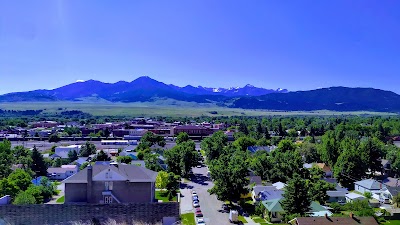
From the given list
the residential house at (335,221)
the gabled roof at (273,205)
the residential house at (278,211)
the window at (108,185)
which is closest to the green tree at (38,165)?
the window at (108,185)

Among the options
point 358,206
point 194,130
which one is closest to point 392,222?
point 358,206

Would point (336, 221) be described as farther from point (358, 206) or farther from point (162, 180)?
point (162, 180)

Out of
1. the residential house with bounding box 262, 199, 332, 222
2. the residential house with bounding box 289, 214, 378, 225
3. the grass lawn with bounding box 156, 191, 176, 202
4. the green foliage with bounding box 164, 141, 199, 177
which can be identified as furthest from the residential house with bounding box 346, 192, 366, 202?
the green foliage with bounding box 164, 141, 199, 177

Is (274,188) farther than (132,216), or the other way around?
(274,188)

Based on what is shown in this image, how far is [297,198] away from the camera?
28203 millimetres

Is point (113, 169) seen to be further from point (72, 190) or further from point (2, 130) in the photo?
point (2, 130)

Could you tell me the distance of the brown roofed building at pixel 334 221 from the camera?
82.8ft

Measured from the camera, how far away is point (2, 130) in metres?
117

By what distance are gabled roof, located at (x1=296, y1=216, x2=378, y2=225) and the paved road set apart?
6.15 metres

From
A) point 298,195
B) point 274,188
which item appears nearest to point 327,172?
point 274,188

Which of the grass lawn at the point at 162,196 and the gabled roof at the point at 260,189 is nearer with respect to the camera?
the grass lawn at the point at 162,196

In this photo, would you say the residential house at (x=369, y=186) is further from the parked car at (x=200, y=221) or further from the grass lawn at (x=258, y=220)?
the parked car at (x=200, y=221)

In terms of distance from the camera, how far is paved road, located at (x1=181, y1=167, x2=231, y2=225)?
1185 inches

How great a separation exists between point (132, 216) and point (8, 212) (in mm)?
5557
